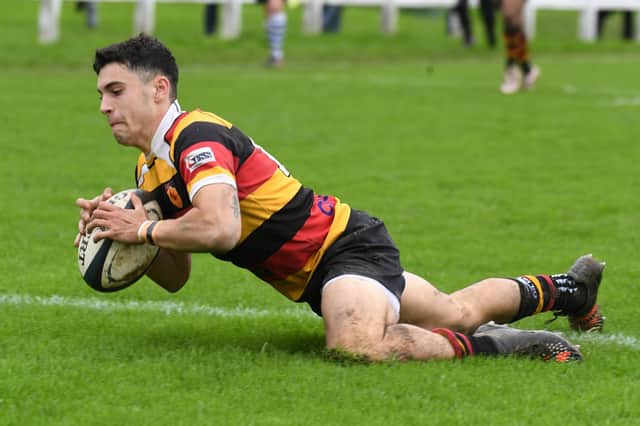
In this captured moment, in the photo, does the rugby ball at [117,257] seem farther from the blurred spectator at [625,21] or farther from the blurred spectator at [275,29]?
the blurred spectator at [625,21]

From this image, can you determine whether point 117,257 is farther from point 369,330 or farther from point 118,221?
point 369,330

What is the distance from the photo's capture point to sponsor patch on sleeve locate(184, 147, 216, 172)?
5059 mm

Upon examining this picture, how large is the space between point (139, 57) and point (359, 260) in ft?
3.89

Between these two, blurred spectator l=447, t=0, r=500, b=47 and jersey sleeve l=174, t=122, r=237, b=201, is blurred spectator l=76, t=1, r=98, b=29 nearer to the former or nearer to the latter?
blurred spectator l=447, t=0, r=500, b=47

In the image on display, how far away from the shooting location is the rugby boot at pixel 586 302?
19.6 feet

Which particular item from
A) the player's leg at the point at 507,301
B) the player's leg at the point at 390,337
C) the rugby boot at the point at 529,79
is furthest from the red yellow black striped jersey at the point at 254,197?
the rugby boot at the point at 529,79

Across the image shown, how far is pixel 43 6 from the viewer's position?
66.8ft

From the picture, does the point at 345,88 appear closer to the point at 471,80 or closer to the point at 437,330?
the point at 471,80

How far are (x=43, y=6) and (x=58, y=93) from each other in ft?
19.0

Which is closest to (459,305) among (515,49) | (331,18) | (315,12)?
(515,49)

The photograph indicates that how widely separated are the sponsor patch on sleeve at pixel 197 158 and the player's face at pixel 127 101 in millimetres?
299

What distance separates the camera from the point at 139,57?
17.4ft

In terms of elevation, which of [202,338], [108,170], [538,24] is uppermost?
[202,338]

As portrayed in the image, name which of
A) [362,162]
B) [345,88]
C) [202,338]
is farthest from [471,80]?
[202,338]
